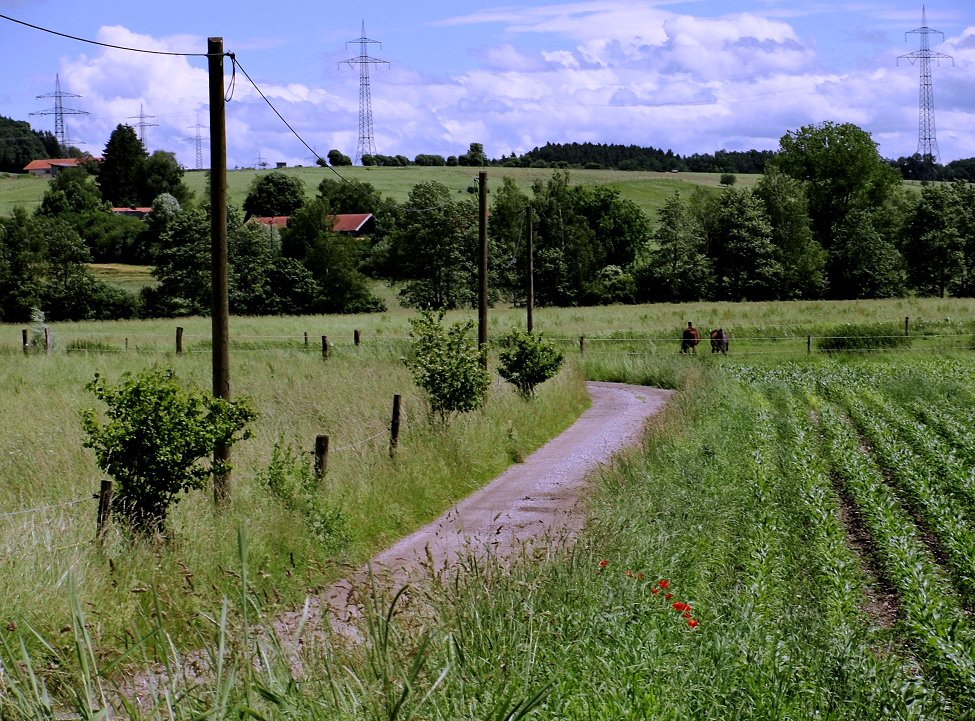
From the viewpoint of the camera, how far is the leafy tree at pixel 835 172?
86.5 meters

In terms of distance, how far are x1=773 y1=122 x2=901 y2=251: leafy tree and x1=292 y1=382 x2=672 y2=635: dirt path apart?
66876mm

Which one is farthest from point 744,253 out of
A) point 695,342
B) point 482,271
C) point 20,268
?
point 482,271

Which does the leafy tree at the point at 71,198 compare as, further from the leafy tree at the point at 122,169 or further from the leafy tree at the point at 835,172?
the leafy tree at the point at 835,172

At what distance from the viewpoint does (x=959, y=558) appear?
10.9 metres

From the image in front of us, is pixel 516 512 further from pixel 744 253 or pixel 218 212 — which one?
pixel 744 253

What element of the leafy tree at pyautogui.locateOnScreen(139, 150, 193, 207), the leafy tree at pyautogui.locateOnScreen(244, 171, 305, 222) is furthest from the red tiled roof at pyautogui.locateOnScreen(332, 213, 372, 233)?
the leafy tree at pyautogui.locateOnScreen(139, 150, 193, 207)

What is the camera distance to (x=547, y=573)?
22.0ft

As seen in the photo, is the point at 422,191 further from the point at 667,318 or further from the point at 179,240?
the point at 667,318

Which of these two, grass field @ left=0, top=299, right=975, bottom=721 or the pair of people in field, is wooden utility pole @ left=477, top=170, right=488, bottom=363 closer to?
grass field @ left=0, top=299, right=975, bottom=721

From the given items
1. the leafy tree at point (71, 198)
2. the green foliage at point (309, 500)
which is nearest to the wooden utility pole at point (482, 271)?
the green foliage at point (309, 500)

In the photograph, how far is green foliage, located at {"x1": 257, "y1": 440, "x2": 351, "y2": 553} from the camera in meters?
10.4

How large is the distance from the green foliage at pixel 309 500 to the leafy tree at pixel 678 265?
65143 millimetres

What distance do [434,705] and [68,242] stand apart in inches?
2587

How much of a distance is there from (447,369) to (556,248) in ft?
203
